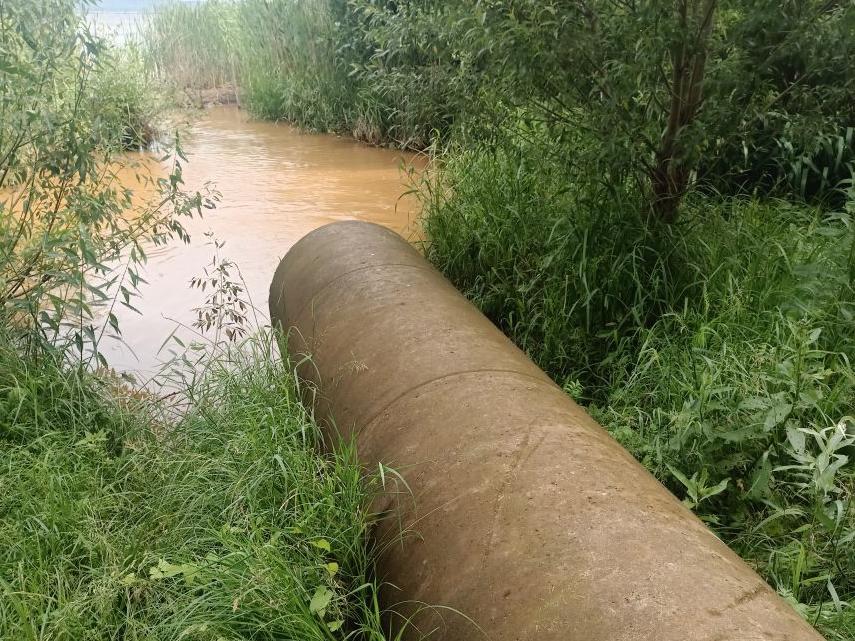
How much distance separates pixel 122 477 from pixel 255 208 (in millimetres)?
5315

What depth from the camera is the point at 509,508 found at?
1.56 metres

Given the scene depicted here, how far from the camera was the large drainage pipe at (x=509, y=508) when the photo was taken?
129cm

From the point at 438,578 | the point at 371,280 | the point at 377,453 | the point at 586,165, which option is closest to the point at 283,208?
the point at 586,165

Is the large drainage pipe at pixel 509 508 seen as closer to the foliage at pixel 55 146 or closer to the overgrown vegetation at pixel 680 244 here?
the overgrown vegetation at pixel 680 244

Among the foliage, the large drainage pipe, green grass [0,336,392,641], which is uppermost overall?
the foliage

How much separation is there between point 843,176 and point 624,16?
2672 mm

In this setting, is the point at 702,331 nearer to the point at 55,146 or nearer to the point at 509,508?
the point at 509,508

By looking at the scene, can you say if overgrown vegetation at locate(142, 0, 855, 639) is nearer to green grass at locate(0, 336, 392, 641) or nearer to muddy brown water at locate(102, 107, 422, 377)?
green grass at locate(0, 336, 392, 641)

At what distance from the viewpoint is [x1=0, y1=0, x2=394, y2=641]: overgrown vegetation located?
1.97m

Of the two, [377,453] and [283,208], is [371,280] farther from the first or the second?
[283,208]

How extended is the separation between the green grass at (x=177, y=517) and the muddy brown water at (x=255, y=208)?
1359mm

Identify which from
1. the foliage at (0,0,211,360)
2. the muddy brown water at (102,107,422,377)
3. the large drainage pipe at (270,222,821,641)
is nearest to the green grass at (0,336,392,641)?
the large drainage pipe at (270,222,821,641)

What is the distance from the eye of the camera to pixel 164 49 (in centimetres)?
1481

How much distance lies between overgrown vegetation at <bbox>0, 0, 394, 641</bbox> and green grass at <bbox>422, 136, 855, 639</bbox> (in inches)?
51.0
